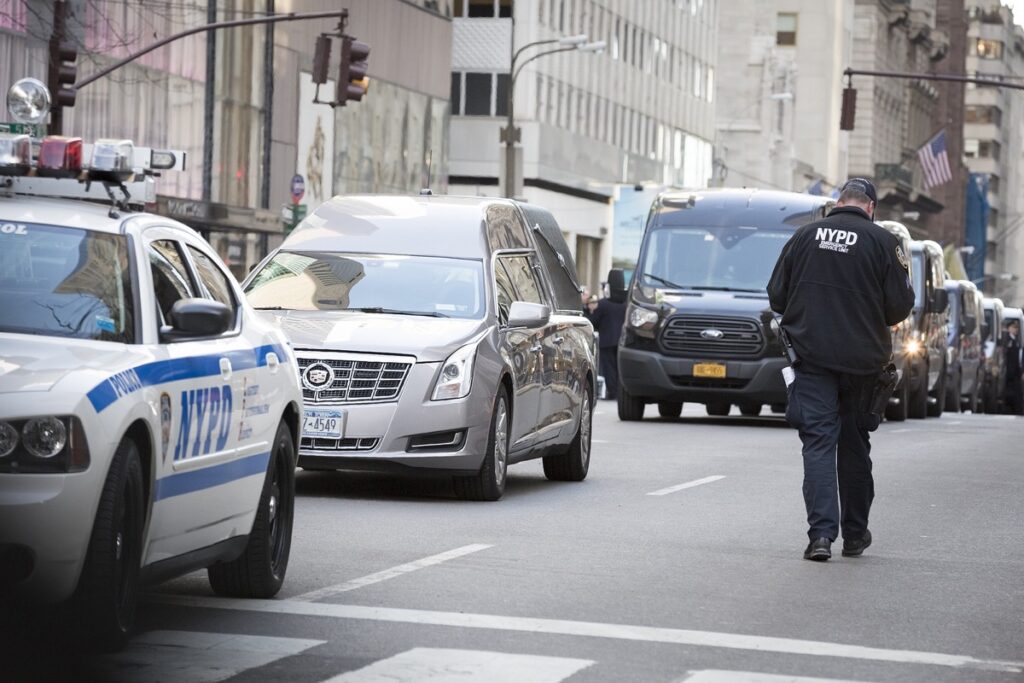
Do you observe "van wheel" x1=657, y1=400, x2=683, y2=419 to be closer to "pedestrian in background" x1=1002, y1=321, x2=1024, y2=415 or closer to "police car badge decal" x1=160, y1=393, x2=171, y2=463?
"police car badge decal" x1=160, y1=393, x2=171, y2=463

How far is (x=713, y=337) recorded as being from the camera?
26.7m

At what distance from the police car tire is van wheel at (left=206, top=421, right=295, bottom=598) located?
23280mm

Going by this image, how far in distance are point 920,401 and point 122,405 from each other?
27.4 metres

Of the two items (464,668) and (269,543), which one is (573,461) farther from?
(464,668)

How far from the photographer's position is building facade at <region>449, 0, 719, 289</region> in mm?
72688

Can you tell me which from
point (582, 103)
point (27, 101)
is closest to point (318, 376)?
point (27, 101)

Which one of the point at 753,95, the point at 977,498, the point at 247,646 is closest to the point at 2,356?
the point at 247,646

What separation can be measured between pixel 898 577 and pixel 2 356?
5127mm

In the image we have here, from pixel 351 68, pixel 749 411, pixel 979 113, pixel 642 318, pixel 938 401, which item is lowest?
pixel 938 401

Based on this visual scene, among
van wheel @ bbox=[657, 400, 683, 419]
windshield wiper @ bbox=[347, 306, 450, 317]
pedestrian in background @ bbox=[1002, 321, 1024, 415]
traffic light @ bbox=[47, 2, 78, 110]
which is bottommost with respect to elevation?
pedestrian in background @ bbox=[1002, 321, 1024, 415]

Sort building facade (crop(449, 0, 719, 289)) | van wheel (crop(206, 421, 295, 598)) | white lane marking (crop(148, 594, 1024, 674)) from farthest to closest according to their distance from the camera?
building facade (crop(449, 0, 719, 289)), van wheel (crop(206, 421, 295, 598)), white lane marking (crop(148, 594, 1024, 674))

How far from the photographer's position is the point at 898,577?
432 inches

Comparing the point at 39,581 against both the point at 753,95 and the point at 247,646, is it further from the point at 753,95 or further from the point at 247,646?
the point at 753,95

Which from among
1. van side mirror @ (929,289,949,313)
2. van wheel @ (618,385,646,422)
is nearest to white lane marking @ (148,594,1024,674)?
van wheel @ (618,385,646,422)
